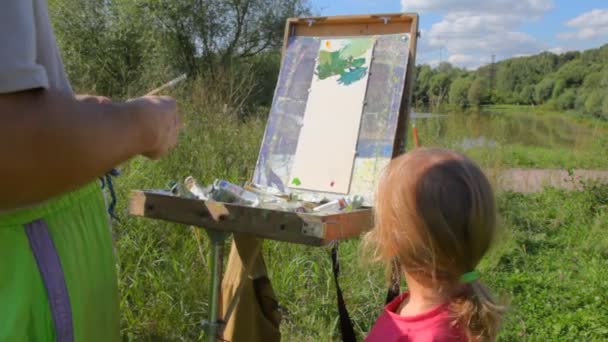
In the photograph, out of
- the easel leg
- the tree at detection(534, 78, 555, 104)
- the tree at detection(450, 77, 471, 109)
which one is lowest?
the easel leg

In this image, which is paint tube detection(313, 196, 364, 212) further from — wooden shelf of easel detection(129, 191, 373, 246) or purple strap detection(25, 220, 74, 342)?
purple strap detection(25, 220, 74, 342)

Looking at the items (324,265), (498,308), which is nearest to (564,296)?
(324,265)

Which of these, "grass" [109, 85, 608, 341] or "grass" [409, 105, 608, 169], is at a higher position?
"grass" [409, 105, 608, 169]

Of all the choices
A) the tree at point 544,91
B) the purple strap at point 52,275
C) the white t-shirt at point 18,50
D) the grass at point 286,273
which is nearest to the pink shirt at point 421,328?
the purple strap at point 52,275

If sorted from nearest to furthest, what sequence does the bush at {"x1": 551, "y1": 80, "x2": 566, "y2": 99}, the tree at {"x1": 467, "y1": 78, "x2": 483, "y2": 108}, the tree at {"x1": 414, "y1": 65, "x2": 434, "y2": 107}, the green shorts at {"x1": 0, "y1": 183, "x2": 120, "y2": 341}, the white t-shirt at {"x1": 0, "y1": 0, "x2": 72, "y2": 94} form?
1. the white t-shirt at {"x1": 0, "y1": 0, "x2": 72, "y2": 94}
2. the green shorts at {"x1": 0, "y1": 183, "x2": 120, "y2": 341}
3. the tree at {"x1": 414, "y1": 65, "x2": 434, "y2": 107}
4. the tree at {"x1": 467, "y1": 78, "x2": 483, "y2": 108}
5. the bush at {"x1": 551, "y1": 80, "x2": 566, "y2": 99}

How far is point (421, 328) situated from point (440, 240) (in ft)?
0.63

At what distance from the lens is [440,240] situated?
1.30 m

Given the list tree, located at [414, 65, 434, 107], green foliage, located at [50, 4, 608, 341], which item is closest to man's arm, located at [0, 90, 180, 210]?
green foliage, located at [50, 4, 608, 341]

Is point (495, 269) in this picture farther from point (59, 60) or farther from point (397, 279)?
point (59, 60)

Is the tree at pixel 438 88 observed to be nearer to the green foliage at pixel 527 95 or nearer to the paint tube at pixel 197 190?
the paint tube at pixel 197 190

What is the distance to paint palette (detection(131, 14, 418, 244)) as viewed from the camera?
2.33 meters

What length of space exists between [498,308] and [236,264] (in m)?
1.01

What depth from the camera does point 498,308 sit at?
134cm

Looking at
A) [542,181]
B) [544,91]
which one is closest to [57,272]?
[542,181]
